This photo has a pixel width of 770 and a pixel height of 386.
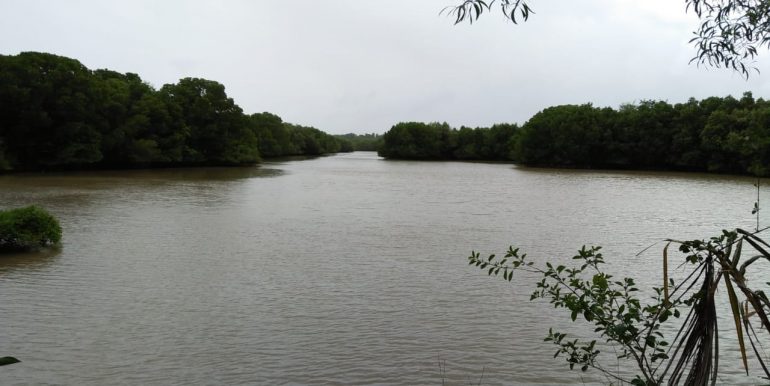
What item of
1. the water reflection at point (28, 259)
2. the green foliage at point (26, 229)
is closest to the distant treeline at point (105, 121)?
the green foliage at point (26, 229)

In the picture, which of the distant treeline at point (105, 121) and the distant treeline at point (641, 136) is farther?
the distant treeline at point (641, 136)

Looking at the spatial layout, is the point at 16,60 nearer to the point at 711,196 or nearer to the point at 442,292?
the point at 442,292

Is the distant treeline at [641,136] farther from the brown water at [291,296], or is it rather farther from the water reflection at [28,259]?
the water reflection at [28,259]

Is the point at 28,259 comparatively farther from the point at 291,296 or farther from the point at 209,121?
the point at 209,121

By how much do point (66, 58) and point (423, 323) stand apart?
154 feet

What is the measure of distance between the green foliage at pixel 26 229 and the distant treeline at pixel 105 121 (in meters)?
29.3

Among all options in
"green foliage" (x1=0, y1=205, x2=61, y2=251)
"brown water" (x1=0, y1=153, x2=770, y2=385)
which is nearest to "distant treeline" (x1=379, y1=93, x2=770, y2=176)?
"brown water" (x1=0, y1=153, x2=770, y2=385)

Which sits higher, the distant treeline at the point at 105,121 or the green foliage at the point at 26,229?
the distant treeline at the point at 105,121

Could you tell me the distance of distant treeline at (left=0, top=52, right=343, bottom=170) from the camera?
40250 millimetres

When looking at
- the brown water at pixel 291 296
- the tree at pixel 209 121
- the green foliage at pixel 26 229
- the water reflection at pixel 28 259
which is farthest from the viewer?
the tree at pixel 209 121

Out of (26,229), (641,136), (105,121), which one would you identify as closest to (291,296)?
(26,229)

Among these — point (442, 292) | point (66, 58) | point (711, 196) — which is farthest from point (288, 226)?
point (66, 58)

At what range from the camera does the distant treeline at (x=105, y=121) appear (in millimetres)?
40250

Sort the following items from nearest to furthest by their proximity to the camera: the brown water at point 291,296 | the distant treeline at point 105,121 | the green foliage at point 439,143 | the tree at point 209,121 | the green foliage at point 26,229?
the brown water at point 291,296
the green foliage at point 26,229
the distant treeline at point 105,121
the tree at point 209,121
the green foliage at point 439,143
